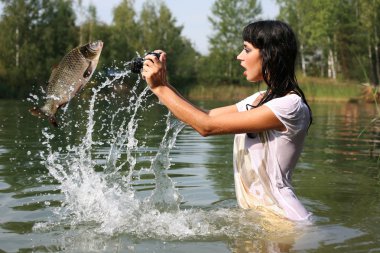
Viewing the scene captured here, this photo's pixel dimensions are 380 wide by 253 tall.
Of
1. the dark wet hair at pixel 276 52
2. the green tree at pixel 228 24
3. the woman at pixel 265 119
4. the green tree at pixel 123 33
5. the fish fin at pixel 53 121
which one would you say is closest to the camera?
the woman at pixel 265 119

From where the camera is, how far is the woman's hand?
3.30 m

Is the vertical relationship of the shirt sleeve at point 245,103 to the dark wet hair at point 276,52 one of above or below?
below

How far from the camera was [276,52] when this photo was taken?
3.60 m

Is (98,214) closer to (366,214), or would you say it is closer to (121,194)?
(121,194)

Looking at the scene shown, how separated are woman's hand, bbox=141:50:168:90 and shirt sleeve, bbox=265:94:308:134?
2.27 feet

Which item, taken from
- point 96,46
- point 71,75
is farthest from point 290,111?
point 71,75

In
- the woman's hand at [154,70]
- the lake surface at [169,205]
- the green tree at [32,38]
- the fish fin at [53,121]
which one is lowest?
the lake surface at [169,205]

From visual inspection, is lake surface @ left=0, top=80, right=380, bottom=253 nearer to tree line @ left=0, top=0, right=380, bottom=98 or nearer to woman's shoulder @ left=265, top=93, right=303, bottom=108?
woman's shoulder @ left=265, top=93, right=303, bottom=108

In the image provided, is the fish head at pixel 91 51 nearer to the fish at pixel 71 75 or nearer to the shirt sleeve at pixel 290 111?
the fish at pixel 71 75

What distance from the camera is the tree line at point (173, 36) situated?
41812 millimetres

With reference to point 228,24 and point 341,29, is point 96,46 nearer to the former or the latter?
point 341,29

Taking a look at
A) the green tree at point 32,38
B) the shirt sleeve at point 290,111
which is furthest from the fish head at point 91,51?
the green tree at point 32,38

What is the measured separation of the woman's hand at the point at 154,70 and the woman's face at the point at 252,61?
0.64 m

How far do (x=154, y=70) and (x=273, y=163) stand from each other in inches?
41.7
